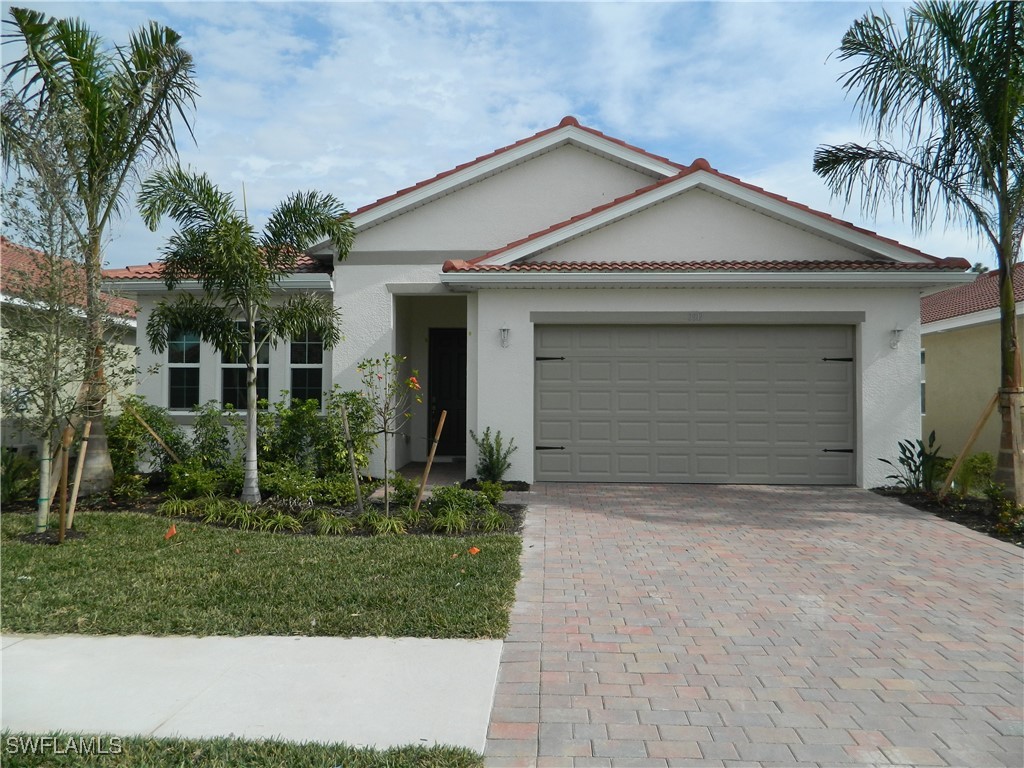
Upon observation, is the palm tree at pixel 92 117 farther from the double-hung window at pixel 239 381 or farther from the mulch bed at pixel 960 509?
the mulch bed at pixel 960 509

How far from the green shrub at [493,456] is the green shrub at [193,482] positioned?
4021mm

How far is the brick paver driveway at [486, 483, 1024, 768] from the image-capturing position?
3504 millimetres

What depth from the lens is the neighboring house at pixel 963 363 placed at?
15.0 m

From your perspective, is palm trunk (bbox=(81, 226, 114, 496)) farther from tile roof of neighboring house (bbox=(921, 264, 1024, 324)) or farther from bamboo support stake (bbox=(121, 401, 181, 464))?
tile roof of neighboring house (bbox=(921, 264, 1024, 324))

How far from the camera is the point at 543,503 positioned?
9883 mm

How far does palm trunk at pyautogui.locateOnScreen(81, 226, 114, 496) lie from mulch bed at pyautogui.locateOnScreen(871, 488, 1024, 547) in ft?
36.5

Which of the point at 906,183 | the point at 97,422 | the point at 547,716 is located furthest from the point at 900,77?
the point at 97,422

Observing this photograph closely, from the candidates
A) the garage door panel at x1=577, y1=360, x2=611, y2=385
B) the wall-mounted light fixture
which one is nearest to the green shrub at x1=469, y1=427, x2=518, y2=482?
the garage door panel at x1=577, y1=360, x2=611, y2=385

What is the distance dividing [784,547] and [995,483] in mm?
4252

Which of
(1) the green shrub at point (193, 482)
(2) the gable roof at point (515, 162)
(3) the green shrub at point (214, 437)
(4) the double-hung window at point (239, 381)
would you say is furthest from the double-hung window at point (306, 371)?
(1) the green shrub at point (193, 482)

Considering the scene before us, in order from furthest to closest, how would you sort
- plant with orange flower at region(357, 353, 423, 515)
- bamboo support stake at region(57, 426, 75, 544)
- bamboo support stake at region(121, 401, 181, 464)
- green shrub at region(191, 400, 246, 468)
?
green shrub at region(191, 400, 246, 468) < bamboo support stake at region(121, 401, 181, 464) < plant with orange flower at region(357, 353, 423, 515) < bamboo support stake at region(57, 426, 75, 544)

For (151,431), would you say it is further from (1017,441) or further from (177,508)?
(1017,441)

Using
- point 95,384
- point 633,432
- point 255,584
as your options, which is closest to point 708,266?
point 633,432

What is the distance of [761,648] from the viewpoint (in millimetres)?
4707
